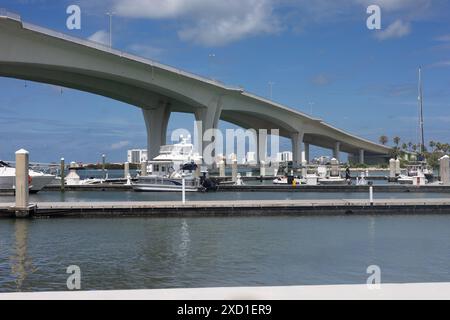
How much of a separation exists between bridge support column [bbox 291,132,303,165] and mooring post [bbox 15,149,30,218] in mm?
72491

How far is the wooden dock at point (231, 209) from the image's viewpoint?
28.1 m

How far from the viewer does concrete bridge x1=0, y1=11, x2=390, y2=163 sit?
47.1 meters

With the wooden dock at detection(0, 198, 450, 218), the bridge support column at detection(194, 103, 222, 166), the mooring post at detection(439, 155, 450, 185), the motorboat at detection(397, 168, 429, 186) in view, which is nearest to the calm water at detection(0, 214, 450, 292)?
the wooden dock at detection(0, 198, 450, 218)

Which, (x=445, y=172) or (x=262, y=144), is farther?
(x=262, y=144)

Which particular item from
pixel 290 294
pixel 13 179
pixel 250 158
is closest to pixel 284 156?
pixel 250 158

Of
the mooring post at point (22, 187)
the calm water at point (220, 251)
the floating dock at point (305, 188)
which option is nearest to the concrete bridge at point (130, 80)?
the floating dock at point (305, 188)

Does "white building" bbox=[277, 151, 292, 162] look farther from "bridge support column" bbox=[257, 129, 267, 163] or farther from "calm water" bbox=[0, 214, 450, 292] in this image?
"calm water" bbox=[0, 214, 450, 292]

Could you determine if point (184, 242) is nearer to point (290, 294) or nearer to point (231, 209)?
point (231, 209)

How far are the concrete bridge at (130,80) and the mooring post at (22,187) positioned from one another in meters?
21.6

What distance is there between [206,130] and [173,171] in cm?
1697

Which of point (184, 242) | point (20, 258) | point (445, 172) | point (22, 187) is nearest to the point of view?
point (20, 258)

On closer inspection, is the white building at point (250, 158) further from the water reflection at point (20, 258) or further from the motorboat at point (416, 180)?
the water reflection at point (20, 258)

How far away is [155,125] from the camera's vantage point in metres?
75.6
